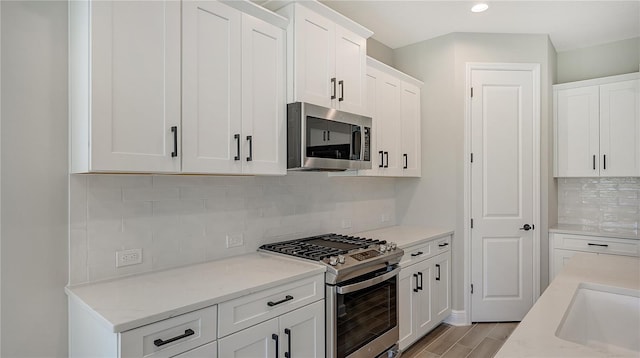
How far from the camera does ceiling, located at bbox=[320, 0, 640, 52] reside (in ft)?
9.81

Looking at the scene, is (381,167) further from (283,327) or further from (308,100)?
(283,327)

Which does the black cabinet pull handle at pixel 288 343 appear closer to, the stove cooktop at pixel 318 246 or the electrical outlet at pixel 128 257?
the stove cooktop at pixel 318 246

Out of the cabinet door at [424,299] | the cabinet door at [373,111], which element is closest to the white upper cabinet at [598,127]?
the cabinet door at [424,299]

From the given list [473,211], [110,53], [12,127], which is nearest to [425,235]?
[473,211]

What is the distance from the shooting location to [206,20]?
6.22ft

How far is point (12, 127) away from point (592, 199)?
4.85m

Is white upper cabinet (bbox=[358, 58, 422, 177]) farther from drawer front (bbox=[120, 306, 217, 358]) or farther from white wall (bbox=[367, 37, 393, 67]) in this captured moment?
drawer front (bbox=[120, 306, 217, 358])

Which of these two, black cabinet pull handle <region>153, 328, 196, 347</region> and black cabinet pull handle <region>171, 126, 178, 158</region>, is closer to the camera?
black cabinet pull handle <region>153, 328, 196, 347</region>

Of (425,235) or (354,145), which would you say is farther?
(425,235)

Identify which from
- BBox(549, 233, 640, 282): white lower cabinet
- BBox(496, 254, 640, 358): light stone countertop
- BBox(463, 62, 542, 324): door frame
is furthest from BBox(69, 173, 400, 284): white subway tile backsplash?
BBox(549, 233, 640, 282): white lower cabinet

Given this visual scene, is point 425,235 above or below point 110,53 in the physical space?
below

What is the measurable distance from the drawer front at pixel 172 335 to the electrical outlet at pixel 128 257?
626 mm

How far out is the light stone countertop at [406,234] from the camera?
9.77 ft

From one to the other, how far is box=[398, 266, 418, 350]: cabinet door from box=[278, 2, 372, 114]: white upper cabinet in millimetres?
1325
